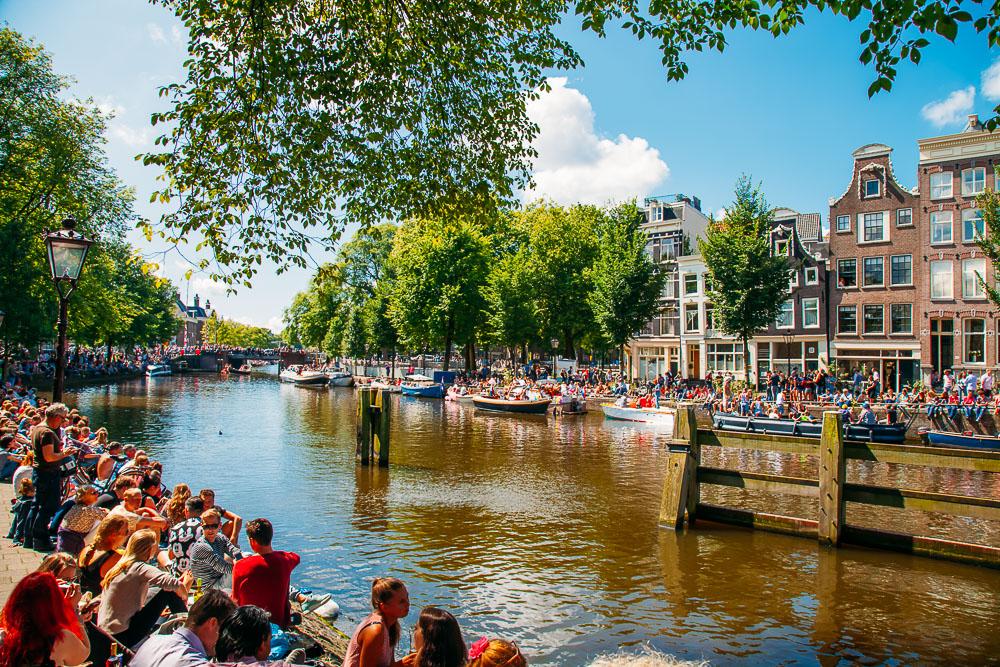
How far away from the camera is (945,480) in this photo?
21469 millimetres

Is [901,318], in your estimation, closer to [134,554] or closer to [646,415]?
[646,415]

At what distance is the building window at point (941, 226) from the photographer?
1529 inches

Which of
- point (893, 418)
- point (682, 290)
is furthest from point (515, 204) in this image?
point (682, 290)

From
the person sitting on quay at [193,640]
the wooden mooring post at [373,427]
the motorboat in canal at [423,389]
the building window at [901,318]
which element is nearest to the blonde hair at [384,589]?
the person sitting on quay at [193,640]

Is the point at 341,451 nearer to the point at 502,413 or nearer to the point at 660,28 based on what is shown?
the point at 502,413

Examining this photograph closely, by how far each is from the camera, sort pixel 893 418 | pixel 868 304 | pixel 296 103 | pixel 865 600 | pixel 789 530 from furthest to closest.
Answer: pixel 868 304
pixel 893 418
pixel 789 530
pixel 865 600
pixel 296 103

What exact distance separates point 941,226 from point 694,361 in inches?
798

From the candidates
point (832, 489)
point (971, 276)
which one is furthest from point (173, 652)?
point (971, 276)

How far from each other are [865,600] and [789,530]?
286 centimetres

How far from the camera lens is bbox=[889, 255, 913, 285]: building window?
40.7 metres

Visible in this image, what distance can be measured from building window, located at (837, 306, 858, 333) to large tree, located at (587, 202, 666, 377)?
40.6 ft

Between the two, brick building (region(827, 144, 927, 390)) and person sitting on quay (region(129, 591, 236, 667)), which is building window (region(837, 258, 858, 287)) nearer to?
brick building (region(827, 144, 927, 390))

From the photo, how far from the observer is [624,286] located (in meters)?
48.8

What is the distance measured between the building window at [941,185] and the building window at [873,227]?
10.4ft
